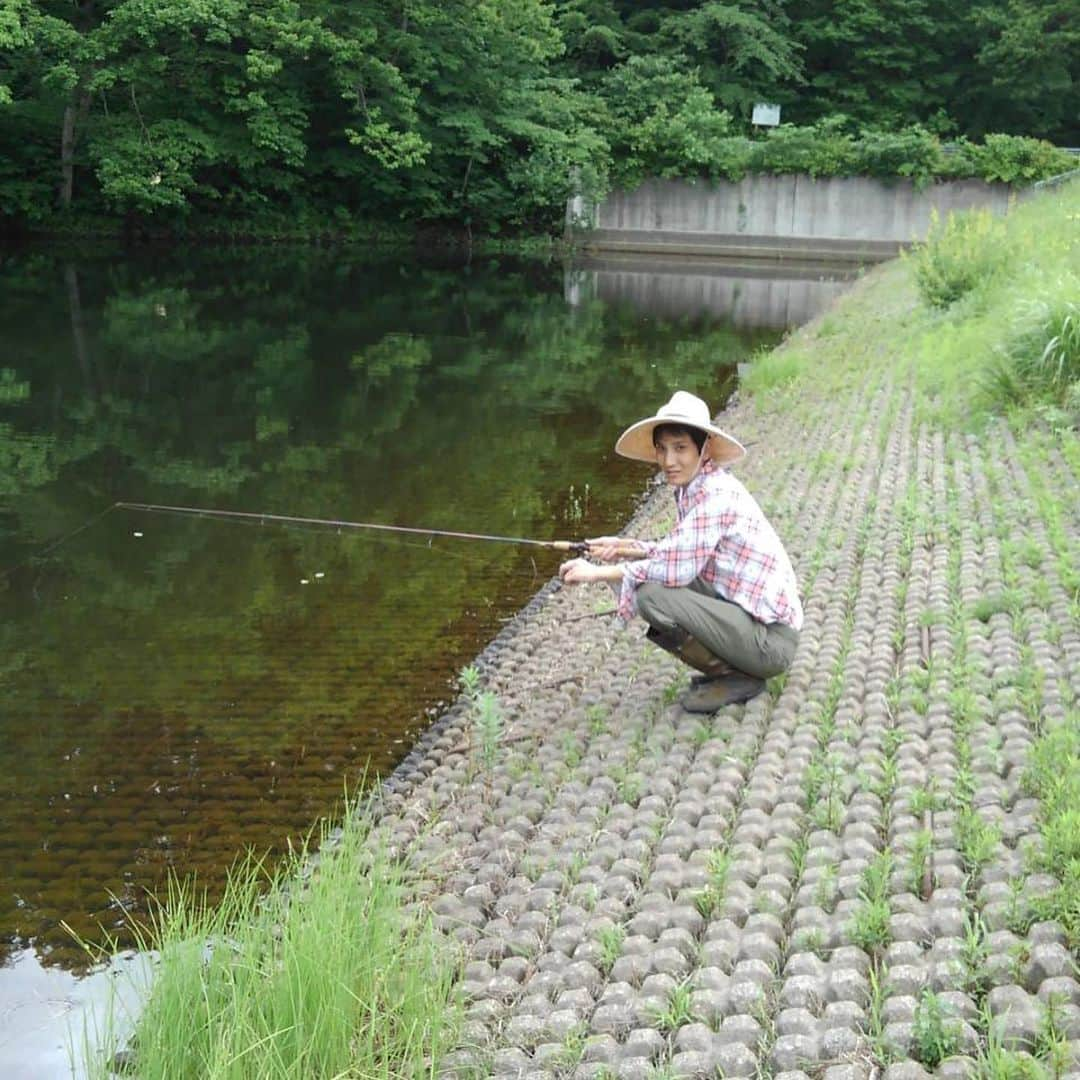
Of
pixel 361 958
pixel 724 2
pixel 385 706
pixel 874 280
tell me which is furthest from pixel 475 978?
pixel 724 2

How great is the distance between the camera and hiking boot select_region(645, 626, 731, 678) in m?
5.32

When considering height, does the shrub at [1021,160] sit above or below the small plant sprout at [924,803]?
above

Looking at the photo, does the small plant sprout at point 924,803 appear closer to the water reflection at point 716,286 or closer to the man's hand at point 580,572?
the man's hand at point 580,572

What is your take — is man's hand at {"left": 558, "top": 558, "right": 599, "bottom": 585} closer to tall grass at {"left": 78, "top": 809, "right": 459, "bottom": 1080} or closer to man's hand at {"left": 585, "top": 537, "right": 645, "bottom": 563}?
man's hand at {"left": 585, "top": 537, "right": 645, "bottom": 563}

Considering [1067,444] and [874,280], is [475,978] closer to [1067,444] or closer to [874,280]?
[1067,444]

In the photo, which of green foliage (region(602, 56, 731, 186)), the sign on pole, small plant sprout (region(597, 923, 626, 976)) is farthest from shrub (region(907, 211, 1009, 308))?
the sign on pole

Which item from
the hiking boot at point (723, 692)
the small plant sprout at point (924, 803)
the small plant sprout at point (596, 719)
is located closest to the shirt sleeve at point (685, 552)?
the hiking boot at point (723, 692)

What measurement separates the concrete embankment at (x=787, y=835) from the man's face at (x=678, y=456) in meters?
1.10

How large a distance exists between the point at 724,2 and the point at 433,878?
143 feet

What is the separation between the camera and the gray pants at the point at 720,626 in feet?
16.9

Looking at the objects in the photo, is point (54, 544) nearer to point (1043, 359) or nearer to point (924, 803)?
point (924, 803)

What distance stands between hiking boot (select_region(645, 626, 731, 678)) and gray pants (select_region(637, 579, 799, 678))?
5cm

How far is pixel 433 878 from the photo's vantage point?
475cm

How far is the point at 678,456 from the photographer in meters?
5.12
